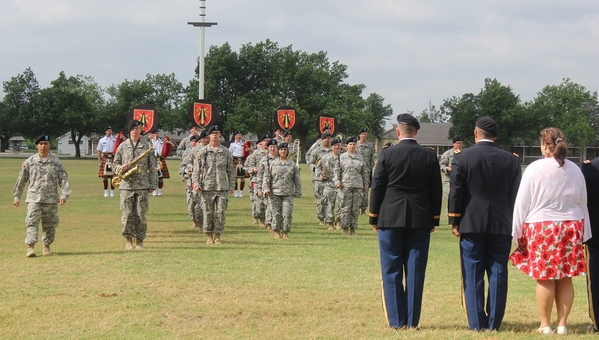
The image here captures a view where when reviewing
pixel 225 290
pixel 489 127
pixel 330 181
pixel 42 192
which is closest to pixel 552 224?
pixel 489 127

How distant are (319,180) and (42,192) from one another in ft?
24.0

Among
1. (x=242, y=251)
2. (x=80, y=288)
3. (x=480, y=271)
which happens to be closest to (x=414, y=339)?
(x=480, y=271)

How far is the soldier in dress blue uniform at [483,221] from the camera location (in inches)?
272

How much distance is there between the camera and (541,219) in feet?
22.2

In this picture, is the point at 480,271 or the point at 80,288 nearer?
the point at 480,271

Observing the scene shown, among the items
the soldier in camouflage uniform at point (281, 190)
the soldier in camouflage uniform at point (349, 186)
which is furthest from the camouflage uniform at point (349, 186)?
the soldier in camouflage uniform at point (281, 190)

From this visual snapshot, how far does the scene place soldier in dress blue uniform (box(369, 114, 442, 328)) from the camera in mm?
7055

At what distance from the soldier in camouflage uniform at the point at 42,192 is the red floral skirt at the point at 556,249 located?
25.3 feet

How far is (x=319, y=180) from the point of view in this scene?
17656mm

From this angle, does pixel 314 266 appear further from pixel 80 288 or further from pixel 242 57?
pixel 242 57

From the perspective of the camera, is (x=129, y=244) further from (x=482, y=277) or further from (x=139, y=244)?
(x=482, y=277)

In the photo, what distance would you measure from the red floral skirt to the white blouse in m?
0.08

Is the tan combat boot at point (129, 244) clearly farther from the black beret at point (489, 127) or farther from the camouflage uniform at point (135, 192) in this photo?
the black beret at point (489, 127)

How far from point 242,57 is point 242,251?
67176 millimetres
